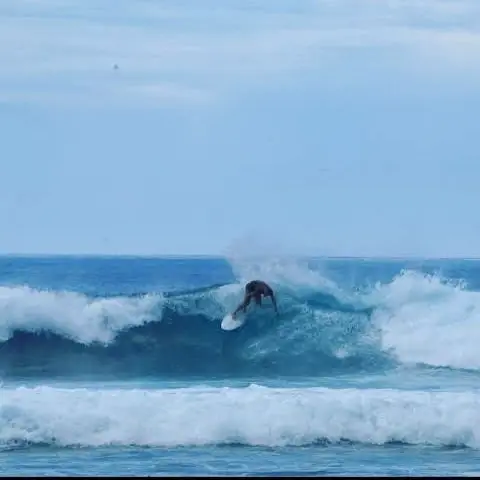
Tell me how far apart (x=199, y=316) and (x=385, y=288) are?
1.07 m

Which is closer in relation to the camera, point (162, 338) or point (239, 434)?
point (239, 434)

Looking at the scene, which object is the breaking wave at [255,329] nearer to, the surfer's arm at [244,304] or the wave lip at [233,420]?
the surfer's arm at [244,304]

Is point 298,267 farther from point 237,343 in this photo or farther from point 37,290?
point 37,290

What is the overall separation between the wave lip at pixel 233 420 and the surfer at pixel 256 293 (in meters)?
0.52

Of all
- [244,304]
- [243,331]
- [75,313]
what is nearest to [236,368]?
[243,331]

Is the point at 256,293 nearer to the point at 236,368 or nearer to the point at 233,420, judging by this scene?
the point at 236,368

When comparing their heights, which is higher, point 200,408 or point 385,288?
point 385,288

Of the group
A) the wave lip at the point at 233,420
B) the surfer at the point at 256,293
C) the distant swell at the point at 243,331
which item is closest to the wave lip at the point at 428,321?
the distant swell at the point at 243,331

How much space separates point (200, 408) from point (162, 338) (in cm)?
69

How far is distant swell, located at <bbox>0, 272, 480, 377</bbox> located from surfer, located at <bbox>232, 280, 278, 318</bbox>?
2.0 inches

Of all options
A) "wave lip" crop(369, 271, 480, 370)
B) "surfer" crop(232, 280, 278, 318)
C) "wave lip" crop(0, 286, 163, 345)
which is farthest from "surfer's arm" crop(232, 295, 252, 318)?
"wave lip" crop(369, 271, 480, 370)

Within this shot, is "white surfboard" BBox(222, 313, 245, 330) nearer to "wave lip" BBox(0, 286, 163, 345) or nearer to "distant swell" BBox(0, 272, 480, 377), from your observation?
"distant swell" BBox(0, 272, 480, 377)

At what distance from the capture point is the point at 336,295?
27.2 feet

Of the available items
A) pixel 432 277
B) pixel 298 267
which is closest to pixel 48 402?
pixel 298 267
